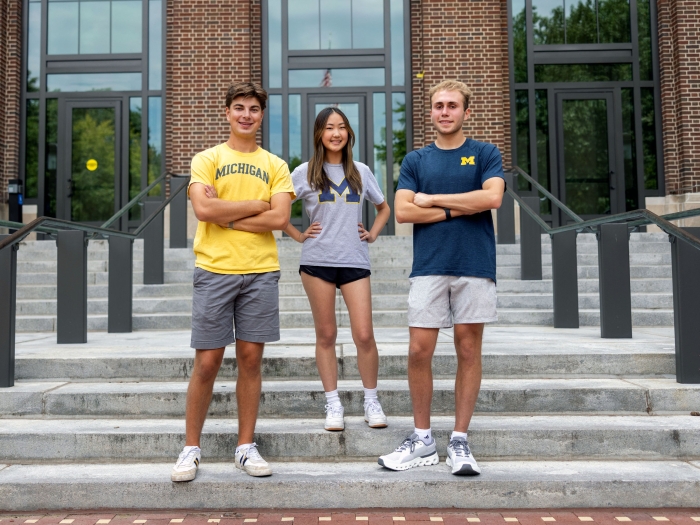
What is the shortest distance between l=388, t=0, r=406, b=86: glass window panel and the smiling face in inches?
377

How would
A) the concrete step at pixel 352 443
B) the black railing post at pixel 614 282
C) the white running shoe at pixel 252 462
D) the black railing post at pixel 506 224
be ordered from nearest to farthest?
1. the white running shoe at pixel 252 462
2. the concrete step at pixel 352 443
3. the black railing post at pixel 614 282
4. the black railing post at pixel 506 224

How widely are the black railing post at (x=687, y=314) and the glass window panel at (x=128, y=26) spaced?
437 inches

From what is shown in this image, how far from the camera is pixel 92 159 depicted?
→ 41.8ft

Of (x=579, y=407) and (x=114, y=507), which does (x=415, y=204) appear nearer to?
(x=579, y=407)


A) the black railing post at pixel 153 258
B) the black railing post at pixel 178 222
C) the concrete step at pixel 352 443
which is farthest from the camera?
the black railing post at pixel 178 222

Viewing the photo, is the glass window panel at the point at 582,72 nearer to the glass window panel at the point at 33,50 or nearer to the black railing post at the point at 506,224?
the black railing post at the point at 506,224

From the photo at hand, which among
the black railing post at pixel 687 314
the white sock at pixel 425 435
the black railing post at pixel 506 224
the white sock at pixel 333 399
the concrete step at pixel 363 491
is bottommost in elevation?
the concrete step at pixel 363 491

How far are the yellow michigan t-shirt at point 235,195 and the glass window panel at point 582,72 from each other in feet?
34.4

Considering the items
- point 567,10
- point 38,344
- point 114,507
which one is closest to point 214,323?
point 114,507

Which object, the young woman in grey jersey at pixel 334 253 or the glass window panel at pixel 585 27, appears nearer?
the young woman in grey jersey at pixel 334 253

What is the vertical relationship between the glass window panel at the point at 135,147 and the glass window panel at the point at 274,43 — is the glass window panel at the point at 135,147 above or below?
below

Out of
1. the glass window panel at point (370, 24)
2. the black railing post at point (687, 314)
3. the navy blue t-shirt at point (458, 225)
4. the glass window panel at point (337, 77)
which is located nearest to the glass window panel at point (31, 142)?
the glass window panel at point (337, 77)

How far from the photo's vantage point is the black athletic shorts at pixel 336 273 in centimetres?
380

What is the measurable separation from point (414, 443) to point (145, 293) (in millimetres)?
4823
